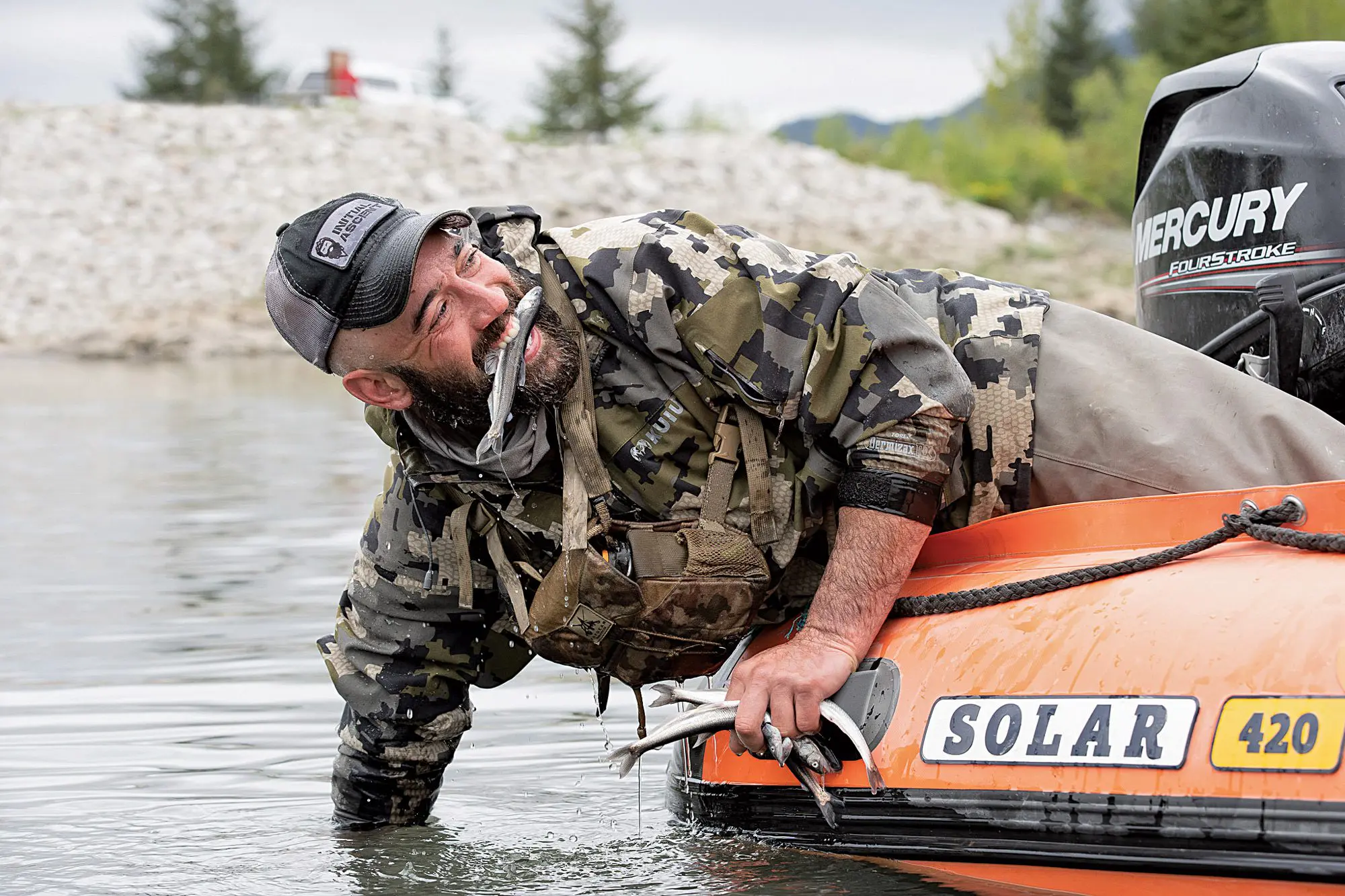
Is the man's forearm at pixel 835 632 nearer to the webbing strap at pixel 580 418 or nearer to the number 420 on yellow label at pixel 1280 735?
the webbing strap at pixel 580 418

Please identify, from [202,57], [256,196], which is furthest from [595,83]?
[256,196]

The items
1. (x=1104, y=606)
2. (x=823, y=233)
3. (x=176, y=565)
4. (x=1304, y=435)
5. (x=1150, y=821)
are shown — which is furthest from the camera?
(x=823, y=233)

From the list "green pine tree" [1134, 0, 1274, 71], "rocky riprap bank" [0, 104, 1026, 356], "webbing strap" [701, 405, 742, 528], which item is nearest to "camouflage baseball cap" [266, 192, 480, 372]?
"webbing strap" [701, 405, 742, 528]

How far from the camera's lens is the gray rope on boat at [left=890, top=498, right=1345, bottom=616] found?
2.59 metres

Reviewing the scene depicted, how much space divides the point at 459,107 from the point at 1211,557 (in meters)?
31.7

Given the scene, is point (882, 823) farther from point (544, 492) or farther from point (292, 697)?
point (292, 697)

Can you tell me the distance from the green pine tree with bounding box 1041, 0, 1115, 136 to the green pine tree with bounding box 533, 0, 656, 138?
11.2m

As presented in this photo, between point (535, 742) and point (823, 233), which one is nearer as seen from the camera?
point (535, 742)

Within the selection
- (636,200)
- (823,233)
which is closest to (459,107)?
(636,200)

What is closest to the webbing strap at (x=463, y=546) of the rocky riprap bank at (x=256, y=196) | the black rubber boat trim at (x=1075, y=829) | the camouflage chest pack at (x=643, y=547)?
the camouflage chest pack at (x=643, y=547)

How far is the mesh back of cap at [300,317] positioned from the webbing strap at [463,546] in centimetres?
37

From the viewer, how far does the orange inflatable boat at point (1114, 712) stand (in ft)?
7.57

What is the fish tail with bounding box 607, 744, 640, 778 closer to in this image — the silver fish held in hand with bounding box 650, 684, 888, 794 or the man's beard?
the silver fish held in hand with bounding box 650, 684, 888, 794

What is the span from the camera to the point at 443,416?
301cm
